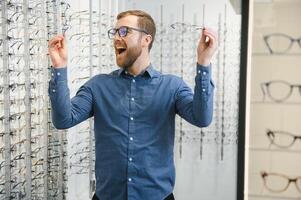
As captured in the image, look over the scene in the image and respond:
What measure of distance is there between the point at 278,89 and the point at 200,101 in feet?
0.68

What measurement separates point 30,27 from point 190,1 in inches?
34.4

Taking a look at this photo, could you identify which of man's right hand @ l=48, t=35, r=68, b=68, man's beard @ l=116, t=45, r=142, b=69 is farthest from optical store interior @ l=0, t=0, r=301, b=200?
man's beard @ l=116, t=45, r=142, b=69

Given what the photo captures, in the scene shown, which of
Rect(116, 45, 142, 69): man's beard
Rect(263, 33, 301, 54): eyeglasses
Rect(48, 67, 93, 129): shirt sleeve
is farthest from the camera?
Rect(116, 45, 142, 69): man's beard

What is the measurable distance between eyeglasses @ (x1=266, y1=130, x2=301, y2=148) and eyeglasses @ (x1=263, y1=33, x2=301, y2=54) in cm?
21

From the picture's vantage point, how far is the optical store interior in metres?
1.01

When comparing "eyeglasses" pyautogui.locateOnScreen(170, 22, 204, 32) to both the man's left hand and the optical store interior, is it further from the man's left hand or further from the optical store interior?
the man's left hand

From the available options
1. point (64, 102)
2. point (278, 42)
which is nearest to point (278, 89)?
point (278, 42)

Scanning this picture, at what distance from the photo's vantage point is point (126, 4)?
2139 mm

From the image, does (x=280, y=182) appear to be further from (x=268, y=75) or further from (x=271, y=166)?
(x=268, y=75)

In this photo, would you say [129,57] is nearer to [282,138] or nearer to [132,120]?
[132,120]

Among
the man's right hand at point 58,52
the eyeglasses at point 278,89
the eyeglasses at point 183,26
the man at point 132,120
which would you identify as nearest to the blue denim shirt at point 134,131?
the man at point 132,120

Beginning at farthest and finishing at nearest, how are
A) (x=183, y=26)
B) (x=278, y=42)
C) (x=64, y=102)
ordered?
1. (x=183, y=26)
2. (x=64, y=102)
3. (x=278, y=42)

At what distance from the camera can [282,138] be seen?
1.04 m

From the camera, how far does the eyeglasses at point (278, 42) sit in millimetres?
997
